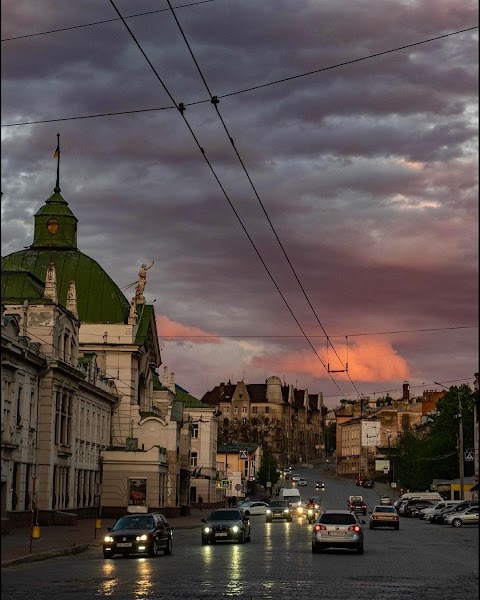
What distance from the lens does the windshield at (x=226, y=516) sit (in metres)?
45.8

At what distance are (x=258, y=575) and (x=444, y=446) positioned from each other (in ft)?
319

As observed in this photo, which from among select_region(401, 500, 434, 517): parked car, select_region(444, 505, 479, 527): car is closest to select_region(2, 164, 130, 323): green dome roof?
select_region(401, 500, 434, 517): parked car

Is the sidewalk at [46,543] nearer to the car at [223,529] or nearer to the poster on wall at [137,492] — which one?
the car at [223,529]

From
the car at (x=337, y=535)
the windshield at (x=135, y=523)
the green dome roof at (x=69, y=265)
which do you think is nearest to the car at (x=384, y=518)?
the car at (x=337, y=535)

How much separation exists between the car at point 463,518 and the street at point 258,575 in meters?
28.7

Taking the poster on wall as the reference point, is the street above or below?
below

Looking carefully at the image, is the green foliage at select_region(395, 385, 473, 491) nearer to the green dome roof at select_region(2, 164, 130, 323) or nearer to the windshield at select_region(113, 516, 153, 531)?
the green dome roof at select_region(2, 164, 130, 323)

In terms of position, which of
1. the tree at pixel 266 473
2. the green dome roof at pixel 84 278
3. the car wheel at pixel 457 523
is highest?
the green dome roof at pixel 84 278

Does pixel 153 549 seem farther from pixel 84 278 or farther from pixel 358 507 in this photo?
pixel 358 507

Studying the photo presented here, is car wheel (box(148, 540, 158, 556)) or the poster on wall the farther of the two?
the poster on wall

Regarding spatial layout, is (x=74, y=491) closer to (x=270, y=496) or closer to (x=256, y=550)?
(x=256, y=550)

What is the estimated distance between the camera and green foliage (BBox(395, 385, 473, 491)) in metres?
121

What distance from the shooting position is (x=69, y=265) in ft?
302

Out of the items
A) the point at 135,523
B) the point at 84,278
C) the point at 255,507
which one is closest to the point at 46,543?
the point at 135,523
